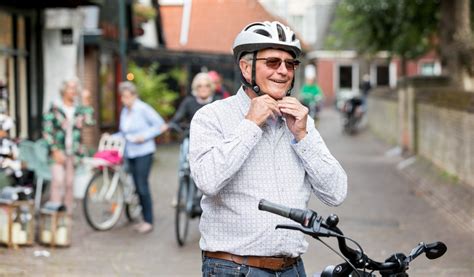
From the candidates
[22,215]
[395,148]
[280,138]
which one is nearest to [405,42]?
[395,148]

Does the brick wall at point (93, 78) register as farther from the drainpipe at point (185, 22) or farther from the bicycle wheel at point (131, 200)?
the drainpipe at point (185, 22)

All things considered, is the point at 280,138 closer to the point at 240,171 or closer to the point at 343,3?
the point at 240,171

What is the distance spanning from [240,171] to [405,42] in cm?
2243

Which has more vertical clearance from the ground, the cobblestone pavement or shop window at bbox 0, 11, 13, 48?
shop window at bbox 0, 11, 13, 48

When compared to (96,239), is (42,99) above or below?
above

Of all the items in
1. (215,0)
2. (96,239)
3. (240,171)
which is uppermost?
(215,0)

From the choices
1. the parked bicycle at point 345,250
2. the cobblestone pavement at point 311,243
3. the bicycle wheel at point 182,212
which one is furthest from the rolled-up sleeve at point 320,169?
the bicycle wheel at point 182,212

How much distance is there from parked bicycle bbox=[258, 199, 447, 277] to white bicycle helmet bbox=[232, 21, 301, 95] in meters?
0.72

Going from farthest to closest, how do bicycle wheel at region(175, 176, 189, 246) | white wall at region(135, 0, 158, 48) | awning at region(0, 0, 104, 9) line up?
1. white wall at region(135, 0, 158, 48)
2. awning at region(0, 0, 104, 9)
3. bicycle wheel at region(175, 176, 189, 246)

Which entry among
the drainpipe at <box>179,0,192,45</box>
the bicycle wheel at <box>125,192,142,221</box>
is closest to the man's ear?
the bicycle wheel at <box>125,192,142,221</box>

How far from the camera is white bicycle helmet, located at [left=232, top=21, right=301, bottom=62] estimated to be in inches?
139

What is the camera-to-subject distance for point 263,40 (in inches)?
139

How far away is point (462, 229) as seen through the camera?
996 centimetres

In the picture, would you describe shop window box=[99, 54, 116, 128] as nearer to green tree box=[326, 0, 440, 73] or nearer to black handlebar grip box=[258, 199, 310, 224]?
green tree box=[326, 0, 440, 73]
